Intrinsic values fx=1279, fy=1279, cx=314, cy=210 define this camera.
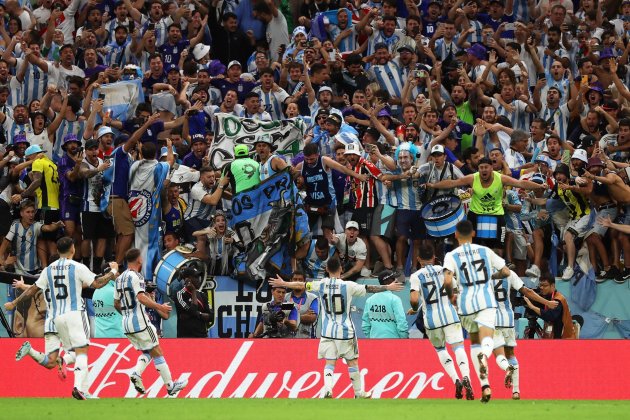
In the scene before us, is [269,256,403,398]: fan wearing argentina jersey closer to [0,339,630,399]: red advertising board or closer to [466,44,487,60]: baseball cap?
[0,339,630,399]: red advertising board

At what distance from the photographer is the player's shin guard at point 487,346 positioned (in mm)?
13883

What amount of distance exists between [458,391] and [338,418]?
3.10 m

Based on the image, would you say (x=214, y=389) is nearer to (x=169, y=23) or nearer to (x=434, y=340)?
(x=434, y=340)

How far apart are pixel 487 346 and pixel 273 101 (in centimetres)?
872

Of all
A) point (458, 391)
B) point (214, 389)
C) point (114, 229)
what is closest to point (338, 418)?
point (458, 391)

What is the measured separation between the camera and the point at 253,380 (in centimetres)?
1691

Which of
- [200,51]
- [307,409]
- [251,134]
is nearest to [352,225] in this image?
[251,134]

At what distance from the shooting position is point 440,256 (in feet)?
61.0

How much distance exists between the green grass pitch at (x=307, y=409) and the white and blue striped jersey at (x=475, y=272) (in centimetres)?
112

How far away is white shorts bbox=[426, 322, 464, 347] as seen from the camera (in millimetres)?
15312

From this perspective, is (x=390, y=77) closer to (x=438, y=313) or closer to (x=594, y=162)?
(x=594, y=162)

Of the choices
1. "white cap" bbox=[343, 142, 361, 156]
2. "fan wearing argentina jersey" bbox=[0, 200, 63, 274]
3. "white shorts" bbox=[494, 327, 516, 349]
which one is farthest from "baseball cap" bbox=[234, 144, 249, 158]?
"white shorts" bbox=[494, 327, 516, 349]

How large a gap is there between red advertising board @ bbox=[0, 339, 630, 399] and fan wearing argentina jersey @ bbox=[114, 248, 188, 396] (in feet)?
4.25

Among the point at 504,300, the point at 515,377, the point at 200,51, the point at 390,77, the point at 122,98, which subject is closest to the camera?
the point at 515,377
